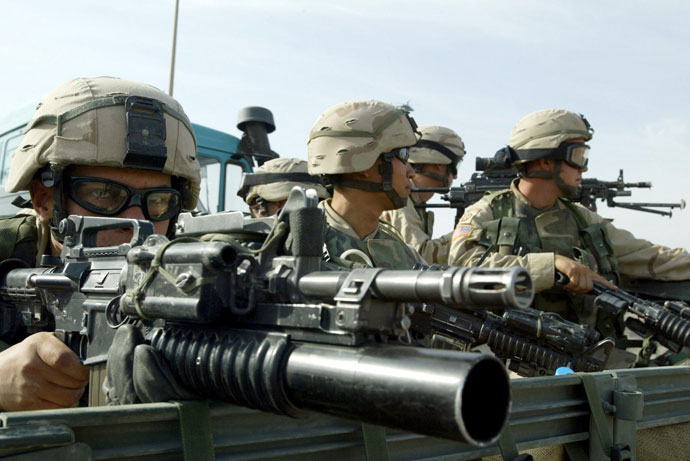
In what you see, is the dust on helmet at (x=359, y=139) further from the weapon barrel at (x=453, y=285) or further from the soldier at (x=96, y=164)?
the weapon barrel at (x=453, y=285)

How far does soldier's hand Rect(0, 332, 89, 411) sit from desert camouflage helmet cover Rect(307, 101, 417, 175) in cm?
216

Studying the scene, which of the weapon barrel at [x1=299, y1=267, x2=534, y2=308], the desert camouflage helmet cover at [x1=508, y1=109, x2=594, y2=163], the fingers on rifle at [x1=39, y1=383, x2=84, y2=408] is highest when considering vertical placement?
the desert camouflage helmet cover at [x1=508, y1=109, x2=594, y2=163]

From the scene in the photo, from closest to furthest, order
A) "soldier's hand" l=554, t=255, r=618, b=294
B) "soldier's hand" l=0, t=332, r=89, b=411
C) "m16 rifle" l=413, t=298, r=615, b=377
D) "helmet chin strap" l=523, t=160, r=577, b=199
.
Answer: "soldier's hand" l=0, t=332, r=89, b=411 < "m16 rifle" l=413, t=298, r=615, b=377 < "soldier's hand" l=554, t=255, r=618, b=294 < "helmet chin strap" l=523, t=160, r=577, b=199

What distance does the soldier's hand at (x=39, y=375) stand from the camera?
1875mm

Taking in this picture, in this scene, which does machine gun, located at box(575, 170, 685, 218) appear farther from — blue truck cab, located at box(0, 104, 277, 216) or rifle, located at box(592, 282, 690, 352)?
blue truck cab, located at box(0, 104, 277, 216)

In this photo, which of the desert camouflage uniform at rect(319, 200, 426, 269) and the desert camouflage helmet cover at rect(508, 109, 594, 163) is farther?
the desert camouflage helmet cover at rect(508, 109, 594, 163)

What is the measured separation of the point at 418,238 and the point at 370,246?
231cm

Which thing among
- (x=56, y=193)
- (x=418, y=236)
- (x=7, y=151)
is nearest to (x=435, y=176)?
(x=418, y=236)

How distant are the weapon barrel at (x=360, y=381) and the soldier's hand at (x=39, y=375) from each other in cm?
54

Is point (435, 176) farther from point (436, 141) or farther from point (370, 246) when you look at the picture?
point (370, 246)

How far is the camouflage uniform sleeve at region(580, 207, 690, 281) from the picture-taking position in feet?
16.8

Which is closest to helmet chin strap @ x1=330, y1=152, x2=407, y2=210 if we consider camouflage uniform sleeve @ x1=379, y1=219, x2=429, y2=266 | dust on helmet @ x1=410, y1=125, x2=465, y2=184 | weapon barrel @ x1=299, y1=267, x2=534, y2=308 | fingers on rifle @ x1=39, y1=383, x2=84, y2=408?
camouflage uniform sleeve @ x1=379, y1=219, x2=429, y2=266

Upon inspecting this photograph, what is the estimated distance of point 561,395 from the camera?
88.0 inches

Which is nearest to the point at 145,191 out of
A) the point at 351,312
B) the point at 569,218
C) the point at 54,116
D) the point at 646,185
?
the point at 54,116
